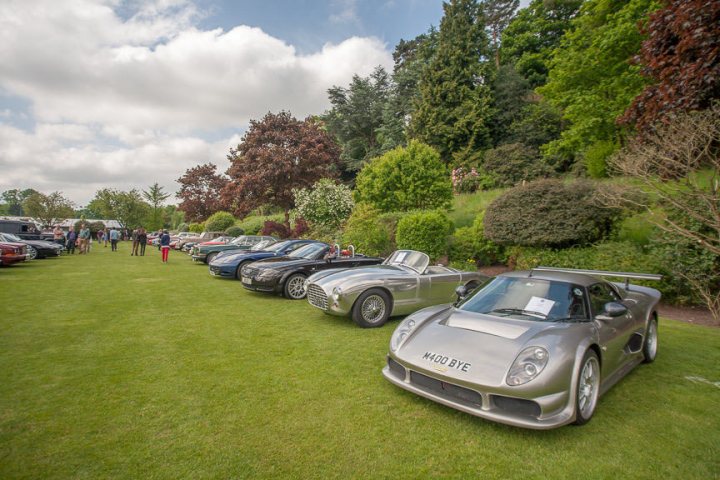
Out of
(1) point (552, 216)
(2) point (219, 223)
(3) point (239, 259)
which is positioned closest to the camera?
(1) point (552, 216)

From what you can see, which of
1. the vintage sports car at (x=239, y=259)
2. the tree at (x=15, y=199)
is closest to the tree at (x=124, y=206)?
the vintage sports car at (x=239, y=259)

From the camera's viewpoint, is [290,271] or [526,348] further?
[290,271]

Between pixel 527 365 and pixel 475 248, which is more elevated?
pixel 475 248

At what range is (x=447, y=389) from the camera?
314cm

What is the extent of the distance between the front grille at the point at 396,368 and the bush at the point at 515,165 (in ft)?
72.5

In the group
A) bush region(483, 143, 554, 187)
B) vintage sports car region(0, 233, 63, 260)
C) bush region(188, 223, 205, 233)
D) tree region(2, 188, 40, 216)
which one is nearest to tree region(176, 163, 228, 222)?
bush region(188, 223, 205, 233)

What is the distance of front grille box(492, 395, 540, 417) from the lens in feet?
9.31

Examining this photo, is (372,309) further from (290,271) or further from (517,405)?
(517,405)

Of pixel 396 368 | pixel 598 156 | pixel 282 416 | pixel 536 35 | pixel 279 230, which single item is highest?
pixel 536 35

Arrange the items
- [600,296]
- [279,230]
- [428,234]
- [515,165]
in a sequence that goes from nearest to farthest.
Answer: [600,296]
[428,234]
[515,165]
[279,230]

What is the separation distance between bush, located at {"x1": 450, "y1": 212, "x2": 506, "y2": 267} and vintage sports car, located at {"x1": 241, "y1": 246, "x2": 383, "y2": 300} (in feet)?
14.4

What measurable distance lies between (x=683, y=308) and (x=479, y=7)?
3144 cm

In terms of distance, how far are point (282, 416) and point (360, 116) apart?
3772 centimetres

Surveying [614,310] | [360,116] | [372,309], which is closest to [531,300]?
[614,310]
